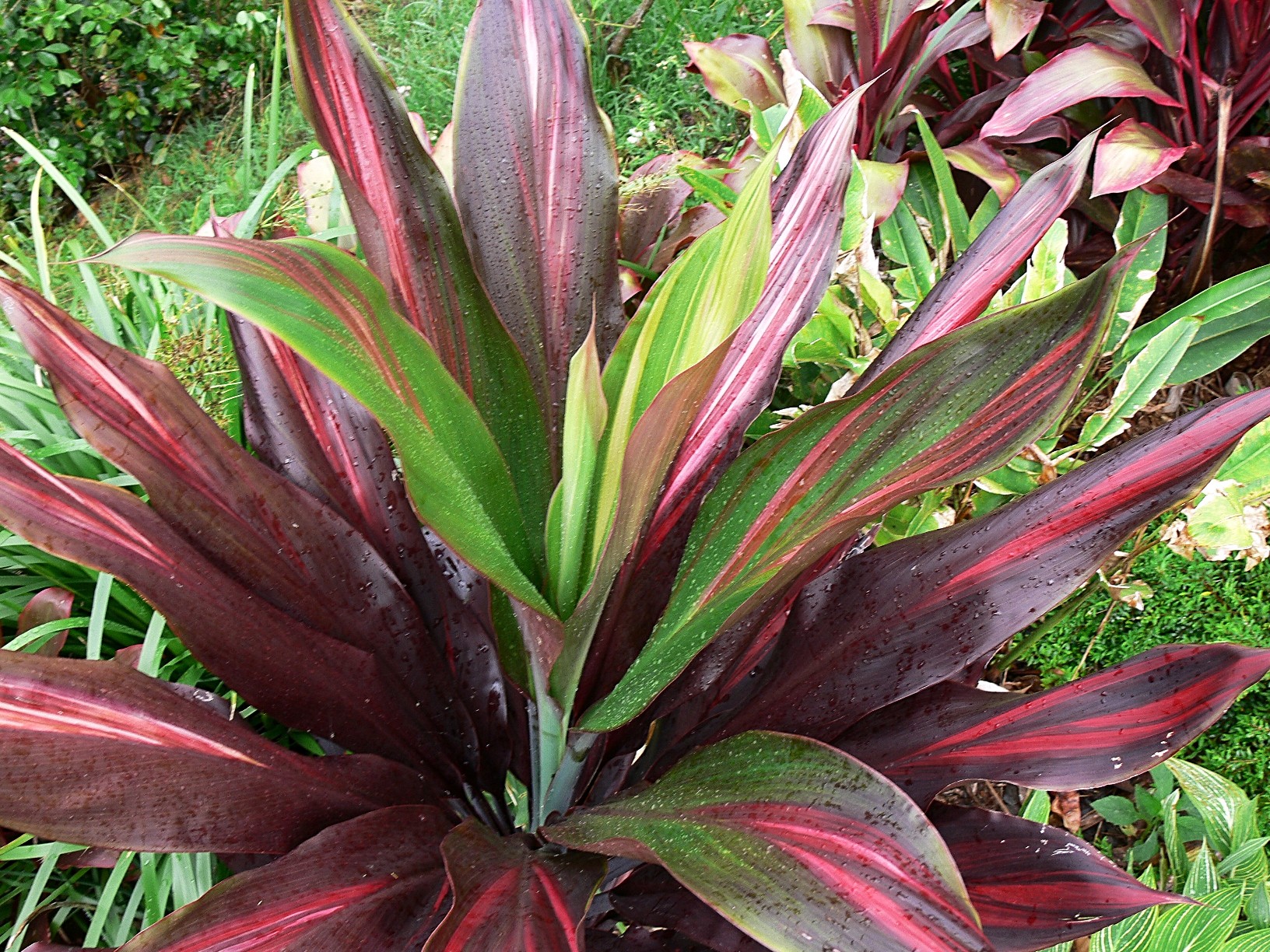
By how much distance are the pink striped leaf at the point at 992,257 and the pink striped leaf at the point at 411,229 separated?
0.35 meters

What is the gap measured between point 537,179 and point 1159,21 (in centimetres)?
151

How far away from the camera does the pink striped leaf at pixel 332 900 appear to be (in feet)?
2.36

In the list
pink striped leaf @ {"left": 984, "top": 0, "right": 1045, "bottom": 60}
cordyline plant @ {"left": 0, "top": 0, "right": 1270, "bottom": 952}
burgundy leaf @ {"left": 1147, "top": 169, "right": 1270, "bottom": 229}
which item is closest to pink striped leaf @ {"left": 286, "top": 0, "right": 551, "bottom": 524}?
cordyline plant @ {"left": 0, "top": 0, "right": 1270, "bottom": 952}

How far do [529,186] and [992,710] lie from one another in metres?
0.70

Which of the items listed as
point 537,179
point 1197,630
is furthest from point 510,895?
point 1197,630

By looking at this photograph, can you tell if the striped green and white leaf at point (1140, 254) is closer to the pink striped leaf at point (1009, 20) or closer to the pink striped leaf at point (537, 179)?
the pink striped leaf at point (1009, 20)

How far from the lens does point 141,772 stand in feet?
2.52

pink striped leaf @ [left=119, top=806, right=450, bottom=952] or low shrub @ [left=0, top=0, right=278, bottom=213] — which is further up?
low shrub @ [left=0, top=0, right=278, bottom=213]

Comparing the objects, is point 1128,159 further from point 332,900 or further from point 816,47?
point 332,900

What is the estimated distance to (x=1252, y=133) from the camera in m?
2.06

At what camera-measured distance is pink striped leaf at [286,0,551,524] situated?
90 cm

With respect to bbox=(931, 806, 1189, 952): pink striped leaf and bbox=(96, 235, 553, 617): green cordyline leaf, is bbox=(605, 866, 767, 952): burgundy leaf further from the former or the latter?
bbox=(96, 235, 553, 617): green cordyline leaf

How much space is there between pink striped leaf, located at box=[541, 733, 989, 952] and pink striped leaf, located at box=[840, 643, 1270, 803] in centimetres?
23

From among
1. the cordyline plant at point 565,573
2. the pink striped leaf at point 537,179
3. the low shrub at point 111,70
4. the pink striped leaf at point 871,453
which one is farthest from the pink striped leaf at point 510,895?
the low shrub at point 111,70
